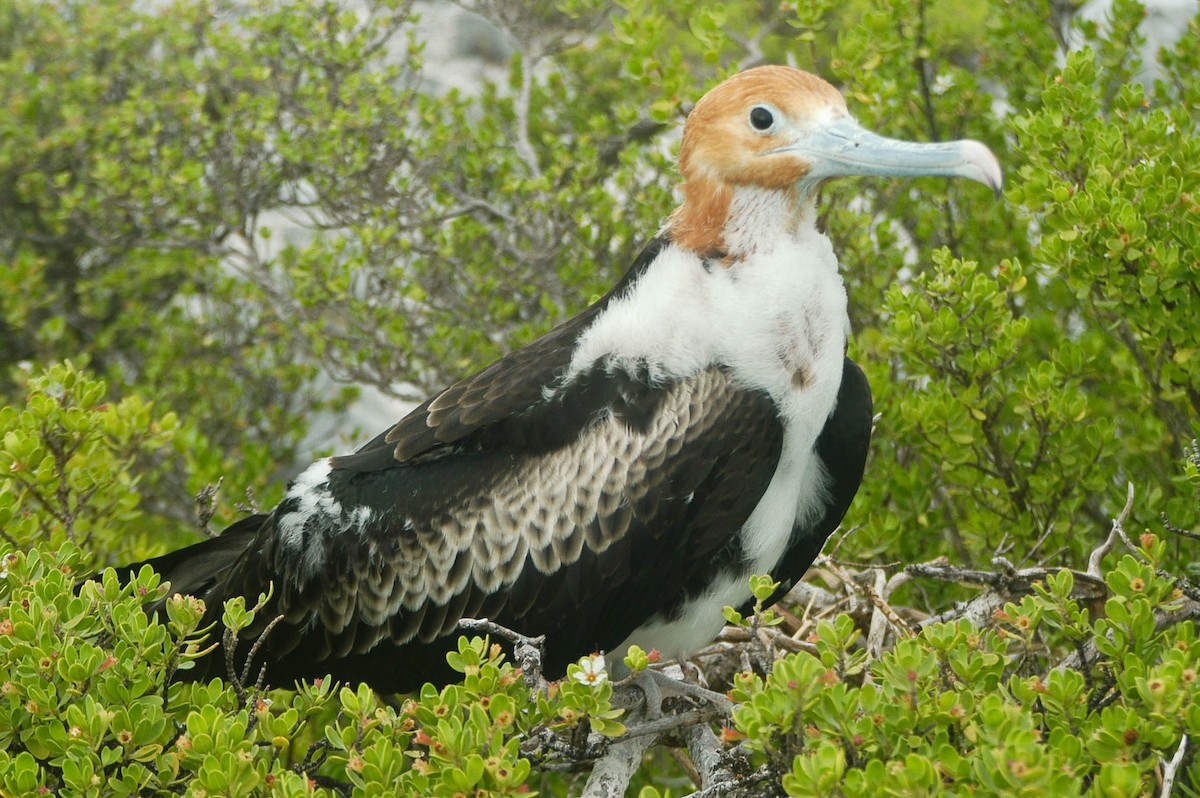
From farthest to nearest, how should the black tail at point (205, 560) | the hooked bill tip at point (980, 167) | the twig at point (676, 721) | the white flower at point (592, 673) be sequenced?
the black tail at point (205, 560)
the twig at point (676, 721)
the hooked bill tip at point (980, 167)
the white flower at point (592, 673)

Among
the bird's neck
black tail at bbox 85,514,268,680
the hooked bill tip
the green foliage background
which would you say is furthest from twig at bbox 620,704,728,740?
the hooked bill tip

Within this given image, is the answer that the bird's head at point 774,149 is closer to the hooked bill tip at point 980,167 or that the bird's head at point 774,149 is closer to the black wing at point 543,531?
the hooked bill tip at point 980,167

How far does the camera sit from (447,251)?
5035 millimetres

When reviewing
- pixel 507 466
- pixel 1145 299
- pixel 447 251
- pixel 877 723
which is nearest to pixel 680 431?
pixel 507 466

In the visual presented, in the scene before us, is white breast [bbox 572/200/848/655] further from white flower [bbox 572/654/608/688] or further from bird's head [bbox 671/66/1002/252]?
white flower [bbox 572/654/608/688]

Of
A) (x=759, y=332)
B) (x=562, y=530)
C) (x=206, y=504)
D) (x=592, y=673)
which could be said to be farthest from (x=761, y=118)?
(x=206, y=504)

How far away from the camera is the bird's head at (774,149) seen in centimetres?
295

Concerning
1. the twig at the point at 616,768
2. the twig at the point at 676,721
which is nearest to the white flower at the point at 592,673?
the twig at the point at 676,721

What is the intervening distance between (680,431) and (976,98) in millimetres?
2751

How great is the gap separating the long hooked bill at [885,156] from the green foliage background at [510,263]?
1.67ft

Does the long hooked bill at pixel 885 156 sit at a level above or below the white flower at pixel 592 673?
above

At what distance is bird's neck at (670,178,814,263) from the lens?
3.04 meters


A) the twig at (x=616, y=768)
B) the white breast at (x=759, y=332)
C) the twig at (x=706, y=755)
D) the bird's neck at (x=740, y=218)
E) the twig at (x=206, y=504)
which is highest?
the bird's neck at (x=740, y=218)

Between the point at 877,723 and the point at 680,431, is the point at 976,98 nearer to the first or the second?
the point at 680,431
